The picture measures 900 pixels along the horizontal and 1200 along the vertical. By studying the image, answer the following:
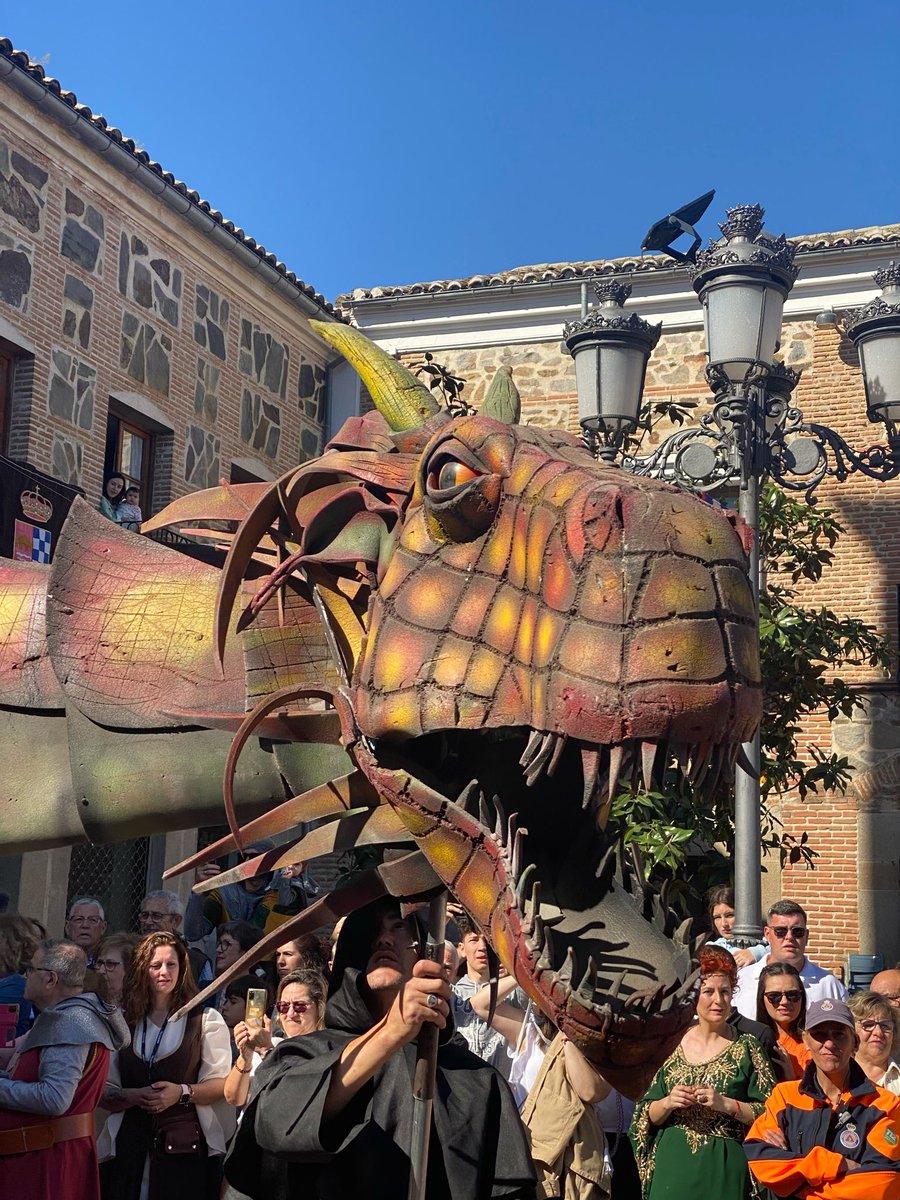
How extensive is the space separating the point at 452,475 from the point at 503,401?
1.78ft

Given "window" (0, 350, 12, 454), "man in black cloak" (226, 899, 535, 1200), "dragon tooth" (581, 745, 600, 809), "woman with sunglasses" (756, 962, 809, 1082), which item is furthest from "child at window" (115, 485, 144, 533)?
"dragon tooth" (581, 745, 600, 809)

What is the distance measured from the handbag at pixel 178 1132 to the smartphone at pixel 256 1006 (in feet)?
3.74

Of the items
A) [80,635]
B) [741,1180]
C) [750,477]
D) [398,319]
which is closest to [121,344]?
[398,319]

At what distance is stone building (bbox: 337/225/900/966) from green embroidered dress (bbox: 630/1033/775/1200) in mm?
9875

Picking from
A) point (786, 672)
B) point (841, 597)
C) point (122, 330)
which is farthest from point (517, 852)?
point (841, 597)

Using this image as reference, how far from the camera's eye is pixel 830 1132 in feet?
17.4

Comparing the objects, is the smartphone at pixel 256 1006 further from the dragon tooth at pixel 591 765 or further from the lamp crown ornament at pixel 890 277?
the lamp crown ornament at pixel 890 277

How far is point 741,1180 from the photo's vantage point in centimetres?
561

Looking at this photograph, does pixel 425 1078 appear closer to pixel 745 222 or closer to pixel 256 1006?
pixel 256 1006

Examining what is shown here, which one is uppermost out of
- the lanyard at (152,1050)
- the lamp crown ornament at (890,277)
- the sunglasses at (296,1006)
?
the lamp crown ornament at (890,277)

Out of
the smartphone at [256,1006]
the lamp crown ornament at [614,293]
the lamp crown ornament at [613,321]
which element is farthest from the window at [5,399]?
the smartphone at [256,1006]

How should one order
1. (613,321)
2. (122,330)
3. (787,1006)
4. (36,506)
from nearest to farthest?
(787,1006)
(613,321)
(36,506)
(122,330)

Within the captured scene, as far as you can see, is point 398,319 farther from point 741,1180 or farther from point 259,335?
point 741,1180

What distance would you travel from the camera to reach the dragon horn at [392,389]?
2.88 meters
